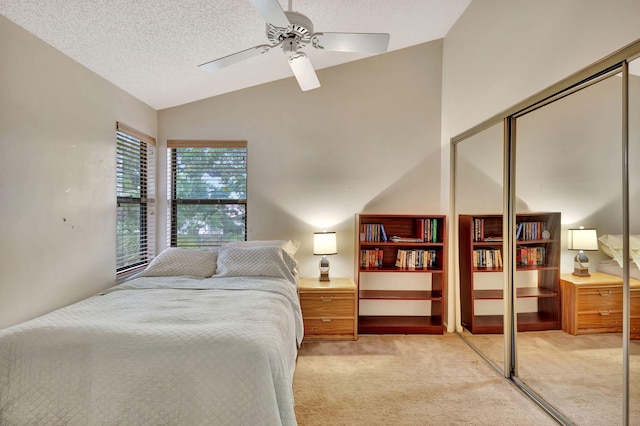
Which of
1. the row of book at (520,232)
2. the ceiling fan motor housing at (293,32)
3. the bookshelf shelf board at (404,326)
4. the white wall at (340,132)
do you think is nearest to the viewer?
the ceiling fan motor housing at (293,32)

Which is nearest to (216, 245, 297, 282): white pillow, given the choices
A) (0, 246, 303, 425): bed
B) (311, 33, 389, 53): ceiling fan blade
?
(0, 246, 303, 425): bed

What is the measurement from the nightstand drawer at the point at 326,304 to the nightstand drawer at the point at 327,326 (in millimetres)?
58

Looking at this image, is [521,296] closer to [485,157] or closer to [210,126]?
[485,157]

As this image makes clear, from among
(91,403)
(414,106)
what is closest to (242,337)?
(91,403)

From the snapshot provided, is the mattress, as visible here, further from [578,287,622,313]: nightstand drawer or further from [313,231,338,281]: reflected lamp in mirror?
[313,231,338,281]: reflected lamp in mirror

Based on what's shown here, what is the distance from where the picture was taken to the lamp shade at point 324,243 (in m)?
3.36

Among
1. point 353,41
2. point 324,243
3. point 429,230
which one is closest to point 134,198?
point 324,243

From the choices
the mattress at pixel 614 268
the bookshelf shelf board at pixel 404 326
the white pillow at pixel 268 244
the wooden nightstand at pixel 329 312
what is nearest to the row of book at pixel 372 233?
the wooden nightstand at pixel 329 312

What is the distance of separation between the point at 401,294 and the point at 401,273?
24 cm

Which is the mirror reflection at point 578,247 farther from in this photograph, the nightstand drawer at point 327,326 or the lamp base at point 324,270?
the lamp base at point 324,270

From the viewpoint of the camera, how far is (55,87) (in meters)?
2.24

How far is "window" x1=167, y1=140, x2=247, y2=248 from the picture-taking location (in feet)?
12.0

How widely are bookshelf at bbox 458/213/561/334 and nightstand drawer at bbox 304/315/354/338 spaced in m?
1.14

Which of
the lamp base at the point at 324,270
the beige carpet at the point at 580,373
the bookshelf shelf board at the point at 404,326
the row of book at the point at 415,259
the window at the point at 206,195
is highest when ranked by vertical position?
the window at the point at 206,195
